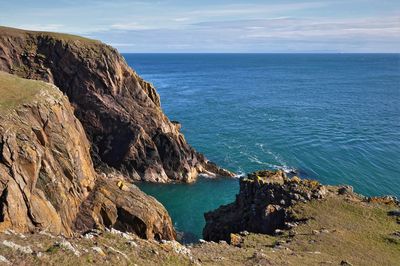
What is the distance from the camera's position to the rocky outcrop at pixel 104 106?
261ft

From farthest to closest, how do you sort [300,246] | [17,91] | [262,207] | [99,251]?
[17,91], [262,207], [300,246], [99,251]

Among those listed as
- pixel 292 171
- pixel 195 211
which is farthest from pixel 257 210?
pixel 292 171

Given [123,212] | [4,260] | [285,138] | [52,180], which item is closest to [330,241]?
[123,212]

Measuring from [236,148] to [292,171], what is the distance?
1810cm

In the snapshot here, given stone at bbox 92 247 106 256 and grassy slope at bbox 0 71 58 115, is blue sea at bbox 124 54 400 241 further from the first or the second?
stone at bbox 92 247 106 256

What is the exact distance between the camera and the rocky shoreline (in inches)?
1097

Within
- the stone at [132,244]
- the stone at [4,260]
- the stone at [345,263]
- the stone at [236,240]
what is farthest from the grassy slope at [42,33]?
the stone at [345,263]

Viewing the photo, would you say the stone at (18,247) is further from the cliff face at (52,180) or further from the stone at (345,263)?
the stone at (345,263)

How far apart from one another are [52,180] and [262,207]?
75.4ft

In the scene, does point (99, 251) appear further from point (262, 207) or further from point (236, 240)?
point (262, 207)

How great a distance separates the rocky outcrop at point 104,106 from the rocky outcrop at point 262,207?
27066 mm

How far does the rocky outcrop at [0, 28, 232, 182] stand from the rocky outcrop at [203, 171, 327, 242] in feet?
88.8

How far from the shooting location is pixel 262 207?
47688 mm

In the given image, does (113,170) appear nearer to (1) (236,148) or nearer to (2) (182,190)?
(2) (182,190)
